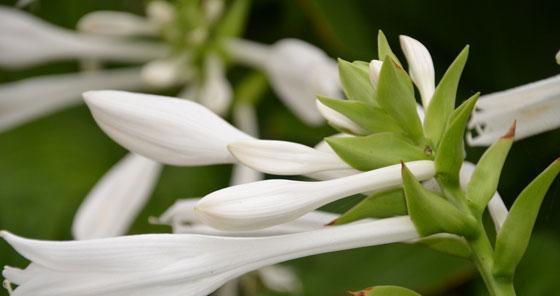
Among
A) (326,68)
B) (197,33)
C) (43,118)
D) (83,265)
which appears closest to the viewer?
(83,265)

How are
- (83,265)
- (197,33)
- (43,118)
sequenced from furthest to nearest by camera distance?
(43,118) < (197,33) < (83,265)

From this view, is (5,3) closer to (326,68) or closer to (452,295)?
(326,68)

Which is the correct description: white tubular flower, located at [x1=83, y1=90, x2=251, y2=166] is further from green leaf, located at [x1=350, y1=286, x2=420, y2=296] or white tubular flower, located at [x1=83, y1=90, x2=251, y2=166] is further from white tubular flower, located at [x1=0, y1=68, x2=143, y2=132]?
white tubular flower, located at [x1=0, y1=68, x2=143, y2=132]

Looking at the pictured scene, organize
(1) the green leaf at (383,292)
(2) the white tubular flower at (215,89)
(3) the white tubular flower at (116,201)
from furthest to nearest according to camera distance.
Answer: (2) the white tubular flower at (215,89) < (3) the white tubular flower at (116,201) < (1) the green leaf at (383,292)

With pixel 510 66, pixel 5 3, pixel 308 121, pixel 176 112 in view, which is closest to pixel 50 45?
pixel 5 3

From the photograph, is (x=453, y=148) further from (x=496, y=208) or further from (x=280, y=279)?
(x=280, y=279)

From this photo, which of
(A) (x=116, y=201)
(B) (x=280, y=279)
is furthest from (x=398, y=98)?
(B) (x=280, y=279)

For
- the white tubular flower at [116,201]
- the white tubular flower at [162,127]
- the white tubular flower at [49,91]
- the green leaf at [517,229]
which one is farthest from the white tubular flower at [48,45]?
the green leaf at [517,229]

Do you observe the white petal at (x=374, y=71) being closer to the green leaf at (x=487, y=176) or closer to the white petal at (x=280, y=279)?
the green leaf at (x=487, y=176)
